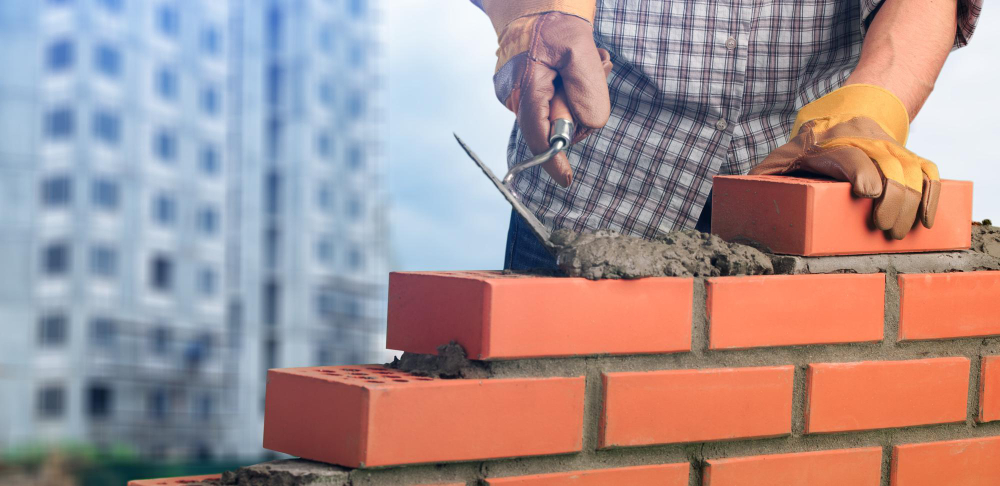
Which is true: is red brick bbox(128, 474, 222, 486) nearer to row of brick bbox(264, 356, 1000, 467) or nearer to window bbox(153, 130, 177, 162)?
row of brick bbox(264, 356, 1000, 467)

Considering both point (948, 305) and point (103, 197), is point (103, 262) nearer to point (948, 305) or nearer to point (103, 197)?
point (103, 197)

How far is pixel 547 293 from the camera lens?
34.3 inches

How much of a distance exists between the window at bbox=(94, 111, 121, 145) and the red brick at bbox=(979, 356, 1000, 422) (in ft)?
29.2

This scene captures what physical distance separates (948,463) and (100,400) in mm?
9064

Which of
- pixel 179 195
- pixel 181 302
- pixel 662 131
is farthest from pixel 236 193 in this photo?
pixel 662 131

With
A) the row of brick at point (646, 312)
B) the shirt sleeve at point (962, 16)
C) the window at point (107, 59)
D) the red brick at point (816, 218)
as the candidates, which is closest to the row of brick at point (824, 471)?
the row of brick at point (646, 312)

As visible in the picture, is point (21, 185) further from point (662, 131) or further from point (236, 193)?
point (662, 131)

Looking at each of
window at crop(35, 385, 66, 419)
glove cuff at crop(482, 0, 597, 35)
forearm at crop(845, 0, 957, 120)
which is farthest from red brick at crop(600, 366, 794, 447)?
window at crop(35, 385, 66, 419)

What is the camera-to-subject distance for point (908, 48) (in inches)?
54.2

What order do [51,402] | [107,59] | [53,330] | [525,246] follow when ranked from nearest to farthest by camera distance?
[525,246] < [53,330] < [51,402] < [107,59]

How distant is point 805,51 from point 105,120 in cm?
844

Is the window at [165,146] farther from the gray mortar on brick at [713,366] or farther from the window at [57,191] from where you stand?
the gray mortar on brick at [713,366]

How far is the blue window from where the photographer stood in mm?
8516

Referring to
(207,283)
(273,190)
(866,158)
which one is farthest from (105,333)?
(866,158)
